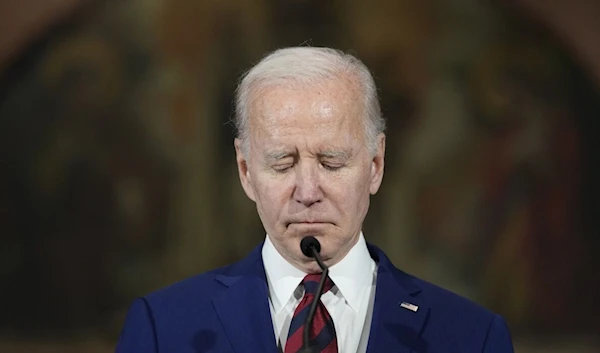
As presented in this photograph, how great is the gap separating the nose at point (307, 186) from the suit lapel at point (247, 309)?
29 centimetres

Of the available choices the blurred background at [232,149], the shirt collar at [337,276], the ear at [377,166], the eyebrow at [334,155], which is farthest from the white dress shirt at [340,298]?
the blurred background at [232,149]

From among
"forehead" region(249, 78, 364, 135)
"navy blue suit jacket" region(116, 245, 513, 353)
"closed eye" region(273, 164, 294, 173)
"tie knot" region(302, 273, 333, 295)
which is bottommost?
"navy blue suit jacket" region(116, 245, 513, 353)

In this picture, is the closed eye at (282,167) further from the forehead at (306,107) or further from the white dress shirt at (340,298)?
the white dress shirt at (340,298)

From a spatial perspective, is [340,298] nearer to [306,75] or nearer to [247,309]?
[247,309]

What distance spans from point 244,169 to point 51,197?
174 centimetres

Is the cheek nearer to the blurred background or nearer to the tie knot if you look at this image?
the tie knot

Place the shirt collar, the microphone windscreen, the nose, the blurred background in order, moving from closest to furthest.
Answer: the microphone windscreen → the nose → the shirt collar → the blurred background

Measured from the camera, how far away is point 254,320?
2295 millimetres

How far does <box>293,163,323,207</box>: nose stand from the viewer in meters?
2.22

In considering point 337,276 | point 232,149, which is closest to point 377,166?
point 337,276

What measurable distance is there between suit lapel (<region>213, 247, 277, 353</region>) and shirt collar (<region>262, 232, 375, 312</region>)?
0.11 ft

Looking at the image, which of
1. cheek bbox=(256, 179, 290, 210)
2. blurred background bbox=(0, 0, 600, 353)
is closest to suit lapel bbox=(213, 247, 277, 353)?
cheek bbox=(256, 179, 290, 210)

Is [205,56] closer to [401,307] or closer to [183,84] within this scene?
[183,84]

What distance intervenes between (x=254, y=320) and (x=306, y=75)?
0.63m
